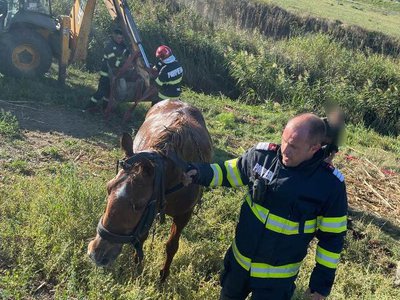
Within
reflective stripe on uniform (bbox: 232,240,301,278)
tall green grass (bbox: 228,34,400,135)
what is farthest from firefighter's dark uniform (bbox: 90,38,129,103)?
reflective stripe on uniform (bbox: 232,240,301,278)

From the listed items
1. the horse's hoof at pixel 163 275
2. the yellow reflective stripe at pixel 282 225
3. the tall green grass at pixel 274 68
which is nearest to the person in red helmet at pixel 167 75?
the horse's hoof at pixel 163 275

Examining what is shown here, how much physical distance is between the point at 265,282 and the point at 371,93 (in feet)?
37.5

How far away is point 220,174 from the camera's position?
11.0 ft

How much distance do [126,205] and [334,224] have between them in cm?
141

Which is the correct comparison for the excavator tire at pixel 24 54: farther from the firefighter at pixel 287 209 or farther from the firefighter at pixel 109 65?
the firefighter at pixel 287 209

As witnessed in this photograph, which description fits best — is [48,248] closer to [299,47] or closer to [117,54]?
[117,54]

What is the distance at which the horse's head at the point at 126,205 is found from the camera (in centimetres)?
312

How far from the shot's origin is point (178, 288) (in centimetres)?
423

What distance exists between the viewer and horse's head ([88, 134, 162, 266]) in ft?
10.3

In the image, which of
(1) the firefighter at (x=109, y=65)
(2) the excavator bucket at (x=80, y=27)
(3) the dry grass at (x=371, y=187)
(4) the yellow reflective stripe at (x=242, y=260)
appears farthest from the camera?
(2) the excavator bucket at (x=80, y=27)

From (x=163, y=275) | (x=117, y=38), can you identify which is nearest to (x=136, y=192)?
(x=163, y=275)

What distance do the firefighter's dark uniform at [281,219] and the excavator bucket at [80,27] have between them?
320 inches

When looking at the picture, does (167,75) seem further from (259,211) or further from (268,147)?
(259,211)

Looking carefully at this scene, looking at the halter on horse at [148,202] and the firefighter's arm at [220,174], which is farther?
the firefighter's arm at [220,174]
